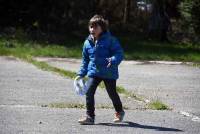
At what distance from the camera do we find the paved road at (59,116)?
891cm

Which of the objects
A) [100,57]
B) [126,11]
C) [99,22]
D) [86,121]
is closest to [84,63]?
[100,57]

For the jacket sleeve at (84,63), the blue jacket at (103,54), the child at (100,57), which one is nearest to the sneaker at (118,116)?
the child at (100,57)

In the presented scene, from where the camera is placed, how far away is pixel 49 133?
8461 mm

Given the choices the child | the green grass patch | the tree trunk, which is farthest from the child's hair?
the tree trunk

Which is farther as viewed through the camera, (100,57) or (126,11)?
(126,11)

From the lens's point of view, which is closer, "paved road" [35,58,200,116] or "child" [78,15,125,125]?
"child" [78,15,125,125]

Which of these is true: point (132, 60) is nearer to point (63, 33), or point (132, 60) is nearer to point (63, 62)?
point (63, 62)

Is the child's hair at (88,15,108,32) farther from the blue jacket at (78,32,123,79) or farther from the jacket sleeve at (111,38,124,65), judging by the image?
the jacket sleeve at (111,38,124,65)

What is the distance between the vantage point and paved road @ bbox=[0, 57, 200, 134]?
8.91m

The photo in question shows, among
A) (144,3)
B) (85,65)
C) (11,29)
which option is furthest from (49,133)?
(144,3)

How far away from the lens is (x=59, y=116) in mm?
9930

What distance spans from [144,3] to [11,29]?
373 inches

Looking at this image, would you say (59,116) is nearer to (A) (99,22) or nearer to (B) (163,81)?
(A) (99,22)

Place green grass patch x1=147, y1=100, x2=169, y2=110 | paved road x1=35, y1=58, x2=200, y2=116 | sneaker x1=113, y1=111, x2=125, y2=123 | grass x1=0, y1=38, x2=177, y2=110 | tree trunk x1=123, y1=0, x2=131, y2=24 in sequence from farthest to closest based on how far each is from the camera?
tree trunk x1=123, y1=0, x2=131, y2=24
grass x1=0, y1=38, x2=177, y2=110
paved road x1=35, y1=58, x2=200, y2=116
green grass patch x1=147, y1=100, x2=169, y2=110
sneaker x1=113, y1=111, x2=125, y2=123
